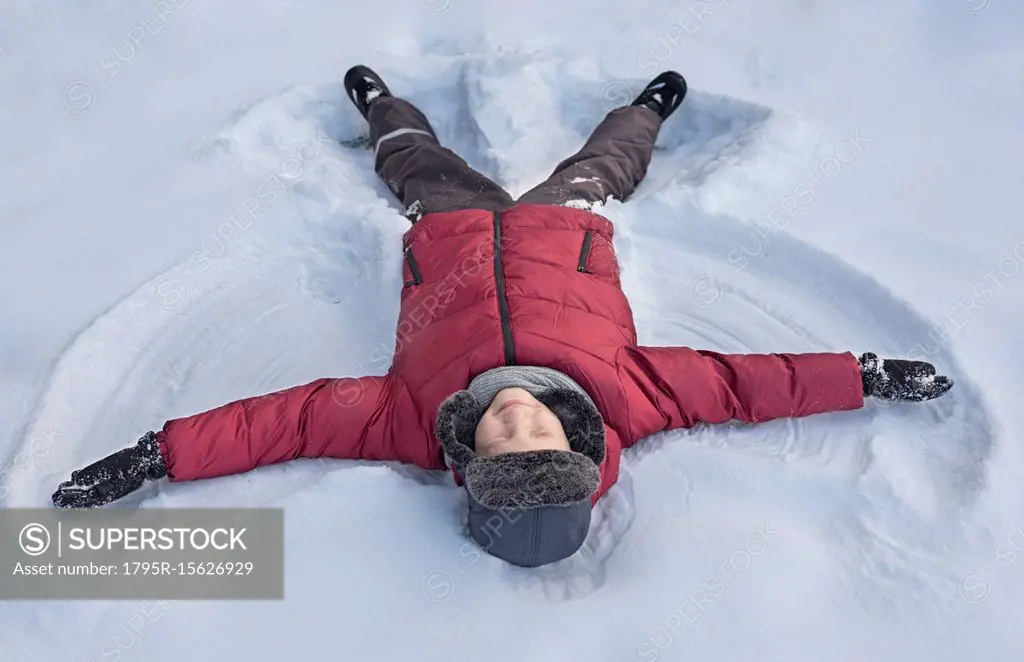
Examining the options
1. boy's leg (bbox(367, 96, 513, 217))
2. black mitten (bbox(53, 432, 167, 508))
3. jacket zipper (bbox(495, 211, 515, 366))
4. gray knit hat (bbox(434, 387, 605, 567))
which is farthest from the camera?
boy's leg (bbox(367, 96, 513, 217))

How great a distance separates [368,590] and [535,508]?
443 millimetres

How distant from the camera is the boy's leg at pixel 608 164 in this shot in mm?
2621

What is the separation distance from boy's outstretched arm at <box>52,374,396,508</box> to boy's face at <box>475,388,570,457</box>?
0.35 m

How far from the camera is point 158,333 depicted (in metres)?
2.42

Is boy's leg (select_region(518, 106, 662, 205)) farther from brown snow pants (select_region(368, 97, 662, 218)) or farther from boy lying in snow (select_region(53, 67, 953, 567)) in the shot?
boy lying in snow (select_region(53, 67, 953, 567))

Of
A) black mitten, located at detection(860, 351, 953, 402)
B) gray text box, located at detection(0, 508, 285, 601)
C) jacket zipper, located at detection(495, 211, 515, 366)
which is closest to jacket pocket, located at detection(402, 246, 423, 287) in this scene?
jacket zipper, located at detection(495, 211, 515, 366)

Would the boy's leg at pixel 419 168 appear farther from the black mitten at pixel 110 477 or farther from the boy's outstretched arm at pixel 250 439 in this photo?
the black mitten at pixel 110 477

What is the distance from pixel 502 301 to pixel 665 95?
1.29m

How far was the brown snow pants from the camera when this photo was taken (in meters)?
2.62

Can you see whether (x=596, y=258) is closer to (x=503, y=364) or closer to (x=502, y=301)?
(x=502, y=301)

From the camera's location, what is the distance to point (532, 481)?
62.2 inches

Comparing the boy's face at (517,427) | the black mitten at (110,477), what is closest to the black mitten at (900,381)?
the boy's face at (517,427)

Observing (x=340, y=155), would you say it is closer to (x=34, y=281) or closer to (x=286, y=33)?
(x=286, y=33)

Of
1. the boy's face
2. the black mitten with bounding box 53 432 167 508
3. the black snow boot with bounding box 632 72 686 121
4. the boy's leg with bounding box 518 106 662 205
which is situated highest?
the black snow boot with bounding box 632 72 686 121
